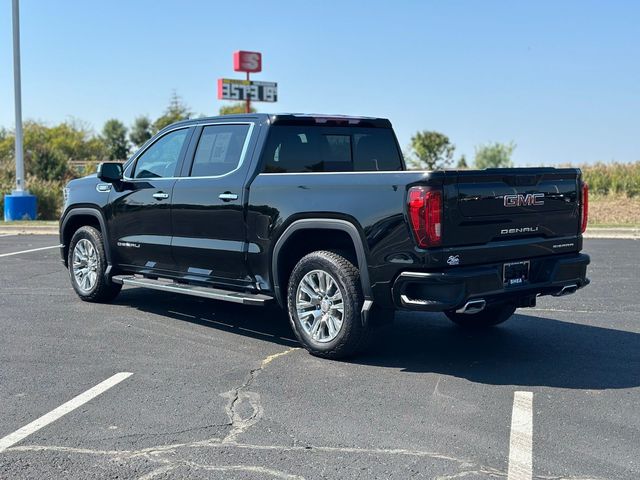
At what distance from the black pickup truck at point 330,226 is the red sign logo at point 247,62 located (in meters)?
21.8

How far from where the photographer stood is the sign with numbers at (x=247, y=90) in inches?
1127

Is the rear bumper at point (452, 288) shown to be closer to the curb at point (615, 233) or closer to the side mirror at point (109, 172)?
the side mirror at point (109, 172)

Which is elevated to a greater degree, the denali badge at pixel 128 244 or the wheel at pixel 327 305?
the denali badge at pixel 128 244

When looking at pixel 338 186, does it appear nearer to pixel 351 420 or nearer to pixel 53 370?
pixel 351 420

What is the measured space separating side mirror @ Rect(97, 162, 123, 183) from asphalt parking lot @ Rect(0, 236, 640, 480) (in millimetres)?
1411

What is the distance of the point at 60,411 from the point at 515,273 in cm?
340

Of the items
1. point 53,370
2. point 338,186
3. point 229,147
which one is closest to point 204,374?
point 53,370

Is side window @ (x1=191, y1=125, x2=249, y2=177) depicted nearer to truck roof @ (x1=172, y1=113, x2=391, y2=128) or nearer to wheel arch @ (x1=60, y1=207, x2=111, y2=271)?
truck roof @ (x1=172, y1=113, x2=391, y2=128)

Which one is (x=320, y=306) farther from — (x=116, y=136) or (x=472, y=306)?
(x=116, y=136)

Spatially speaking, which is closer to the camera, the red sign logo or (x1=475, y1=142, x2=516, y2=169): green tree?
the red sign logo

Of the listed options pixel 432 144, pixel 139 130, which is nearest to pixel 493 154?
pixel 432 144

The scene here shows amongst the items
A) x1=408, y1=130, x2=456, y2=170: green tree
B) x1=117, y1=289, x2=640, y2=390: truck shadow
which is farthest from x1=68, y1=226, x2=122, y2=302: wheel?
x1=408, y1=130, x2=456, y2=170: green tree

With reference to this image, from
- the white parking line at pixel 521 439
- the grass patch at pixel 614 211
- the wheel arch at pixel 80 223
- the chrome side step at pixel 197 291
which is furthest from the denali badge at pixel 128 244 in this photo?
the grass patch at pixel 614 211

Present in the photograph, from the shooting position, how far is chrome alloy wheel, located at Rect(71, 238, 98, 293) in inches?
331
